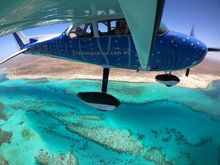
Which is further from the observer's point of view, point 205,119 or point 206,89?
point 206,89

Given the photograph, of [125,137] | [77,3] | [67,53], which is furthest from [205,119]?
[77,3]

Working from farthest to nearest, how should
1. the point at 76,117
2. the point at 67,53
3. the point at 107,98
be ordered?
the point at 76,117 < the point at 67,53 < the point at 107,98

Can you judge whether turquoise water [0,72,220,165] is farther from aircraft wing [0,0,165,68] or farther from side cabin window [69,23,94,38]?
aircraft wing [0,0,165,68]

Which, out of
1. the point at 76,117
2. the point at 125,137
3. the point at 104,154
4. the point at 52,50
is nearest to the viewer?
the point at 52,50

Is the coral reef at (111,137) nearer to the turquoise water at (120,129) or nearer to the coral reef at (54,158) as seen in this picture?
the turquoise water at (120,129)

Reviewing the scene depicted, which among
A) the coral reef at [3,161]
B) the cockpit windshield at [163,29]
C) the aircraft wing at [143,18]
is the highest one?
the aircraft wing at [143,18]

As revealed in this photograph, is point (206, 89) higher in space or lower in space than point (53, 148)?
lower

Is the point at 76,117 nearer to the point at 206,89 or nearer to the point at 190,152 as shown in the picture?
the point at 190,152

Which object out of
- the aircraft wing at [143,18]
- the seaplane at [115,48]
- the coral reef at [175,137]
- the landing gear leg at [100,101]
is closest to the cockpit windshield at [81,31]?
the seaplane at [115,48]
